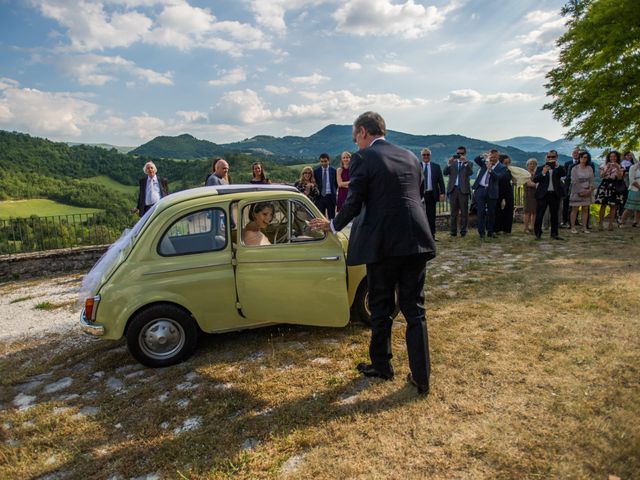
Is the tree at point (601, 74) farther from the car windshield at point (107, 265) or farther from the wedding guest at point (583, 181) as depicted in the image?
the car windshield at point (107, 265)

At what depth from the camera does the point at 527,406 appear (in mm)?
3174

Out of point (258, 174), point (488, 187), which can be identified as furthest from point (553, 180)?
point (258, 174)

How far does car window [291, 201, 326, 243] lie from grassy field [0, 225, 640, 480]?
4.02 feet

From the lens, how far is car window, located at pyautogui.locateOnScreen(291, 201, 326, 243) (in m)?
4.42

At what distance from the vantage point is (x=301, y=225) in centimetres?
448

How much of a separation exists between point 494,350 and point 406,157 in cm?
228

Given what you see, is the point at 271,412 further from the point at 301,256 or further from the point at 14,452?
the point at 14,452

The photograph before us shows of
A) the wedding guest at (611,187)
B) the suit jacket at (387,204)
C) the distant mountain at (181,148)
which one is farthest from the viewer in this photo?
the distant mountain at (181,148)

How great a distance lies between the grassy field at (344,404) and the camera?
2686mm

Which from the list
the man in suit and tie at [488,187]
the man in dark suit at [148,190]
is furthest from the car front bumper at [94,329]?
the man in suit and tie at [488,187]

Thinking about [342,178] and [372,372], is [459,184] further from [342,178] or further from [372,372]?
[372,372]

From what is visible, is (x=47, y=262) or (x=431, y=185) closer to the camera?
(x=47, y=262)

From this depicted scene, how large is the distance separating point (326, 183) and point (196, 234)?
6.00 meters

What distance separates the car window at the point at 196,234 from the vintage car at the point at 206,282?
0.01 m
